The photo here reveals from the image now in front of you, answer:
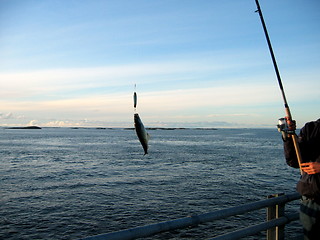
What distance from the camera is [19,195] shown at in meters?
17.2

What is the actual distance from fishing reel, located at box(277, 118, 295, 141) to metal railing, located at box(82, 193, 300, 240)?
0.78m

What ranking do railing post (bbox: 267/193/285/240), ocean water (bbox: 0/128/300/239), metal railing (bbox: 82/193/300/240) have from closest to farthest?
1. metal railing (bbox: 82/193/300/240)
2. railing post (bbox: 267/193/285/240)
3. ocean water (bbox: 0/128/300/239)

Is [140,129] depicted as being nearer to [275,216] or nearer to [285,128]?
[285,128]

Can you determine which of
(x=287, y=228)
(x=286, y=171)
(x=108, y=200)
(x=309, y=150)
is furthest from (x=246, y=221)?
(x=286, y=171)

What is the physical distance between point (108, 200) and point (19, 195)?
19.4 feet

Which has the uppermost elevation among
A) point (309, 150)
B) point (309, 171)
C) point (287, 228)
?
point (309, 150)

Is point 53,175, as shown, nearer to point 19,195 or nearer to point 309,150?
point 19,195

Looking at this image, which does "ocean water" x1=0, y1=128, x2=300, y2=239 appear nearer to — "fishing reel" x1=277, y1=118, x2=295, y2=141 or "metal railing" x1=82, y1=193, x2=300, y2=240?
"metal railing" x1=82, y1=193, x2=300, y2=240

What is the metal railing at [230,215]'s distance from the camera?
7.26 feet

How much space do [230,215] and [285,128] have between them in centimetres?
144

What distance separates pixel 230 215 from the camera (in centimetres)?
292

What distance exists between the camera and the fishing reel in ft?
11.6

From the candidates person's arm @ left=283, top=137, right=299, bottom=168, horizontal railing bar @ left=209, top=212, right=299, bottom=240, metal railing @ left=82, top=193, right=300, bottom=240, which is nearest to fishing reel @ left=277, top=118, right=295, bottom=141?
person's arm @ left=283, top=137, right=299, bottom=168

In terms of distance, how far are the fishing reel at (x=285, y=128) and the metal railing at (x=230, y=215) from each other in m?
0.78
